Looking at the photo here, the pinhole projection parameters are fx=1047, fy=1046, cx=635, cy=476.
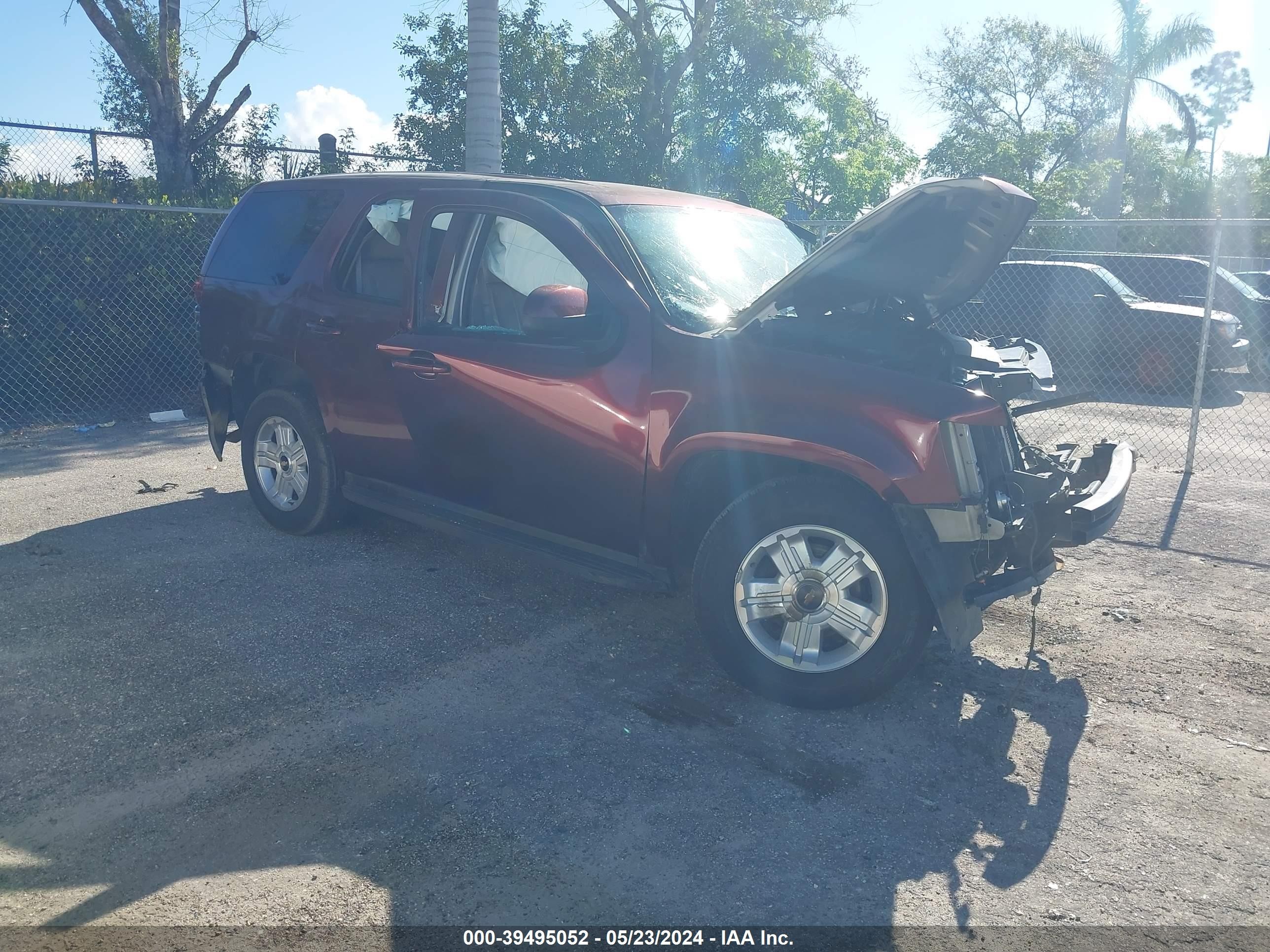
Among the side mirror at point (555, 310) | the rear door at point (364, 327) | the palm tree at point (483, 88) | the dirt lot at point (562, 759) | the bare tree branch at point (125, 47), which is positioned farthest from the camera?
the bare tree branch at point (125, 47)

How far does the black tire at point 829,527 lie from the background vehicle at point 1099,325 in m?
10.1

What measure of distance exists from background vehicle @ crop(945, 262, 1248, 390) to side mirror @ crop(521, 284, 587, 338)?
9.92 metres

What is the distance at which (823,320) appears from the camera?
4.32 m

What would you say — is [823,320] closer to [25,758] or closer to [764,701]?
[764,701]

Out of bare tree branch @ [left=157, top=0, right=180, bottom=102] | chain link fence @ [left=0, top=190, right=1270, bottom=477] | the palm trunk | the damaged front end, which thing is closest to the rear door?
the damaged front end

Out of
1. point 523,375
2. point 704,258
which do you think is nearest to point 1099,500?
point 704,258

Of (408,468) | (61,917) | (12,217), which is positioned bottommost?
(61,917)

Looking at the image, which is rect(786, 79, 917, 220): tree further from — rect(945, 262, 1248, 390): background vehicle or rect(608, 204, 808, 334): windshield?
rect(608, 204, 808, 334): windshield

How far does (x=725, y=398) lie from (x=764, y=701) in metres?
1.23

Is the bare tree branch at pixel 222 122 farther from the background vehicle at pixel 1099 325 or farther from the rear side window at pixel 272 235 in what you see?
the background vehicle at pixel 1099 325

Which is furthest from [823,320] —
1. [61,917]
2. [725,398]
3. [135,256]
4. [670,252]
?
[135,256]

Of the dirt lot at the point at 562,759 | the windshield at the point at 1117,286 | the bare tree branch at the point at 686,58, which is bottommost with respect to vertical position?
the dirt lot at the point at 562,759

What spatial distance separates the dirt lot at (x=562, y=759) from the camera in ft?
9.75

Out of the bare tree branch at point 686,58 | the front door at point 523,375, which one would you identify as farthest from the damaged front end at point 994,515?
the bare tree branch at point 686,58
